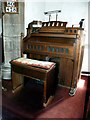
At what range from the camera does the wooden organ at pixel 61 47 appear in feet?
7.37

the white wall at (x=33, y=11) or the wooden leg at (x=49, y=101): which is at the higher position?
the white wall at (x=33, y=11)

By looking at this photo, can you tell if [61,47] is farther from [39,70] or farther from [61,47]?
[39,70]

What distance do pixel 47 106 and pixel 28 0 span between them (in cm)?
242

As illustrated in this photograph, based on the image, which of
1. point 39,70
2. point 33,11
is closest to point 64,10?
point 33,11

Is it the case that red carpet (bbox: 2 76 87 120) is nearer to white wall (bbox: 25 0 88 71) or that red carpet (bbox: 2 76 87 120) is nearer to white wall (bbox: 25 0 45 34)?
white wall (bbox: 25 0 88 71)

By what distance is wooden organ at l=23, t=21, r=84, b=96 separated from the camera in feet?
7.37

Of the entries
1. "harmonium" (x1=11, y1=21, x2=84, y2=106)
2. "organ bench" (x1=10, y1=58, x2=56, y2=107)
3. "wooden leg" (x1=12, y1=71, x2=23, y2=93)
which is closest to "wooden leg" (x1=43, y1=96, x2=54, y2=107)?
"organ bench" (x1=10, y1=58, x2=56, y2=107)

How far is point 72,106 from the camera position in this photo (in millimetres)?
2033

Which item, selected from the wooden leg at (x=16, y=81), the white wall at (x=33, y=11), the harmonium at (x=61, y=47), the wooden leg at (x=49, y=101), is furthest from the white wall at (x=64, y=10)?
the wooden leg at (x=49, y=101)

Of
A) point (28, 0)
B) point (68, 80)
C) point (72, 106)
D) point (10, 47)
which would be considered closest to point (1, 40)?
point (10, 47)

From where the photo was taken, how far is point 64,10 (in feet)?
11.5

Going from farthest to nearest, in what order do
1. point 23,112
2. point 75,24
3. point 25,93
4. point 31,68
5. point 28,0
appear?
point 75,24
point 28,0
point 25,93
point 31,68
point 23,112

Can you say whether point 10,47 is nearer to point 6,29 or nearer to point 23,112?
point 6,29

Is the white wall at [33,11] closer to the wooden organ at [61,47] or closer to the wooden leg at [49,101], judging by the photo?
the wooden organ at [61,47]
